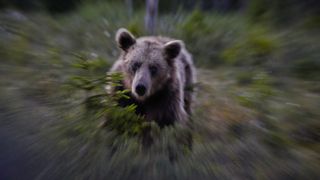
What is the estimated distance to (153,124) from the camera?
5.45m

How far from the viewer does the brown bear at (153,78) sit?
19.7ft

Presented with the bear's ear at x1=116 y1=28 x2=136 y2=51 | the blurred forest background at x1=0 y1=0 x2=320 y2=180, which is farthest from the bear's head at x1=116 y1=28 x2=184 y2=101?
the blurred forest background at x1=0 y1=0 x2=320 y2=180

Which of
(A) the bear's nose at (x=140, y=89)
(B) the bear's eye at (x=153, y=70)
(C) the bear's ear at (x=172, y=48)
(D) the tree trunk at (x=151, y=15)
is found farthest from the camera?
(D) the tree trunk at (x=151, y=15)

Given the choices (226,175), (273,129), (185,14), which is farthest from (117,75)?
(185,14)

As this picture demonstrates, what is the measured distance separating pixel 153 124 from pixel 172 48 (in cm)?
135

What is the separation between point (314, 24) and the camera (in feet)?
32.4

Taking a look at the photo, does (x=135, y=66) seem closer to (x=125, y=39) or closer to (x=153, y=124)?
(x=125, y=39)

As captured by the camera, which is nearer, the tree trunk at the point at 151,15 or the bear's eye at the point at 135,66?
the bear's eye at the point at 135,66

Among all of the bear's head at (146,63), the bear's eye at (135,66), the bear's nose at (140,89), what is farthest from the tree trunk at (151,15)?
the bear's nose at (140,89)

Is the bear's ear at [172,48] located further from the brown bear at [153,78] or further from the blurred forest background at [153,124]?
the blurred forest background at [153,124]

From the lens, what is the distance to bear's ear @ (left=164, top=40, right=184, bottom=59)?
21.0ft

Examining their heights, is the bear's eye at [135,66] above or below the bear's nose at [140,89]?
above

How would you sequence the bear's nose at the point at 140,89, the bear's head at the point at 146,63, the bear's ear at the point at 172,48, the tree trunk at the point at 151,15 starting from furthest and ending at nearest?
the tree trunk at the point at 151,15 → the bear's ear at the point at 172,48 → the bear's head at the point at 146,63 → the bear's nose at the point at 140,89

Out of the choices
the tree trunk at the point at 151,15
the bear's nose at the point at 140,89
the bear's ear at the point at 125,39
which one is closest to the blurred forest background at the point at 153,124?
the tree trunk at the point at 151,15
